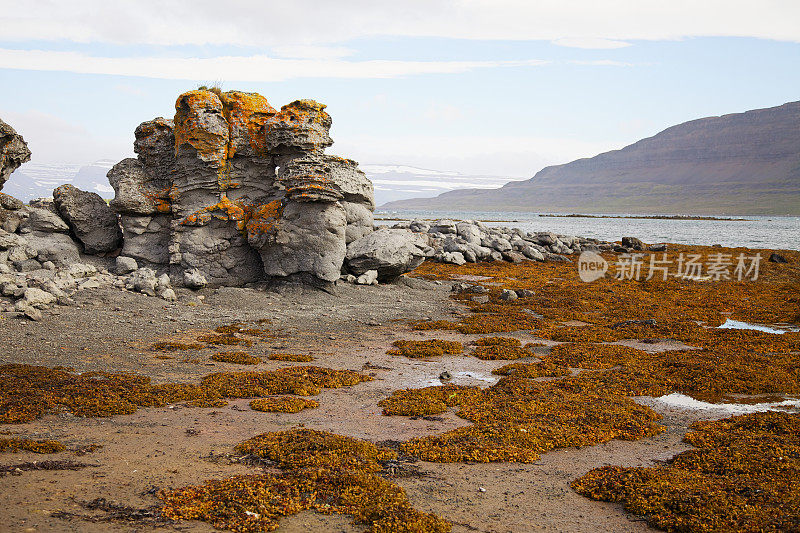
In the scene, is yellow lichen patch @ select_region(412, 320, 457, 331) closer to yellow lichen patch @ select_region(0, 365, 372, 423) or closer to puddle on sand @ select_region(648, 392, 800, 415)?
yellow lichen patch @ select_region(0, 365, 372, 423)

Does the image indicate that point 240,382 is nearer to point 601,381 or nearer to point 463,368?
point 463,368

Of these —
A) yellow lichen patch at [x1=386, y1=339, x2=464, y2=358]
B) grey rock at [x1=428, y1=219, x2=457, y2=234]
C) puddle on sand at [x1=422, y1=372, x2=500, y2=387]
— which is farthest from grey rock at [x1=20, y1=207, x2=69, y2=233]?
grey rock at [x1=428, y1=219, x2=457, y2=234]

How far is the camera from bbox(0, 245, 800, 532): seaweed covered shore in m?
7.26

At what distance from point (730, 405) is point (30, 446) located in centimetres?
1278

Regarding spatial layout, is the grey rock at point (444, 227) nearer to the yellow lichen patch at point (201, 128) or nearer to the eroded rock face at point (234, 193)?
the eroded rock face at point (234, 193)

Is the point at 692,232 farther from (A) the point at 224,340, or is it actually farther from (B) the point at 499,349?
(A) the point at 224,340

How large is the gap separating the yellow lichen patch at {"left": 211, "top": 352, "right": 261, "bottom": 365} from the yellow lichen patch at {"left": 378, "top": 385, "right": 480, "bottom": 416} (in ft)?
14.6

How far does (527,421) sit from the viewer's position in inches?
428

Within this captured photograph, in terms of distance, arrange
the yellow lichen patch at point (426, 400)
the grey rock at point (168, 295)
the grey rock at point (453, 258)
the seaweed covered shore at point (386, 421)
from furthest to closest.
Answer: the grey rock at point (453, 258), the grey rock at point (168, 295), the yellow lichen patch at point (426, 400), the seaweed covered shore at point (386, 421)

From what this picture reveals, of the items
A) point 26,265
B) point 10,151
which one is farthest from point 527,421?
point 10,151

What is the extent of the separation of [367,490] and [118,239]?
77.5ft

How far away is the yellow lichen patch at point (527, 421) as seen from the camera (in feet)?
31.0

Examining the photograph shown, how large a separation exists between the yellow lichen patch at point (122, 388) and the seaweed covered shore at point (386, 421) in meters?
0.06

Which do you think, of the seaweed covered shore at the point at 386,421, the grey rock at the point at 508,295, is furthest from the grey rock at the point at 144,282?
the grey rock at the point at 508,295
